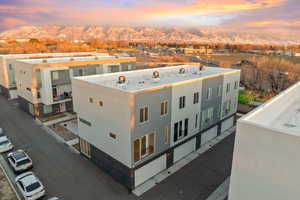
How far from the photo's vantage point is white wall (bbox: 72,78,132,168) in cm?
1403

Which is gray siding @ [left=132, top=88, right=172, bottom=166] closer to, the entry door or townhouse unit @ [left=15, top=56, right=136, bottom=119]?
the entry door

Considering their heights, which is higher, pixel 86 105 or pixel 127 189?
pixel 86 105

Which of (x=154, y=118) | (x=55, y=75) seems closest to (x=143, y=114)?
(x=154, y=118)

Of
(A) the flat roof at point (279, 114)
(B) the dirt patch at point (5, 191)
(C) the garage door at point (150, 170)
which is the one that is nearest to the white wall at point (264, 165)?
(A) the flat roof at point (279, 114)

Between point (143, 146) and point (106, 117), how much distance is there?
3.61m

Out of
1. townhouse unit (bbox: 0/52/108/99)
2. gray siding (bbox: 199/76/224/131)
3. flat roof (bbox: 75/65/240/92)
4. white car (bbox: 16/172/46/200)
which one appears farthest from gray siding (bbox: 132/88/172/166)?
townhouse unit (bbox: 0/52/108/99)

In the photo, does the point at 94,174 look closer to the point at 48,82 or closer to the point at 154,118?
the point at 154,118

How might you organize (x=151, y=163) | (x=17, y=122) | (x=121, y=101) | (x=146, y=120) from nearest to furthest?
(x=121, y=101) < (x=146, y=120) < (x=151, y=163) < (x=17, y=122)

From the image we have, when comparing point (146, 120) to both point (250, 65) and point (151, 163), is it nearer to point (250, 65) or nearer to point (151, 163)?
point (151, 163)

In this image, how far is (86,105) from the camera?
17078 mm

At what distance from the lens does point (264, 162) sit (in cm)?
821

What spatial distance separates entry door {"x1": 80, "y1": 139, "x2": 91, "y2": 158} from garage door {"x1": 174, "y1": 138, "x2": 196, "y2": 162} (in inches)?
315

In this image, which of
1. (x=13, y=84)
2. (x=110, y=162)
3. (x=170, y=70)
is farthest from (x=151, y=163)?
(x=13, y=84)

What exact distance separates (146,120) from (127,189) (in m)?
5.43
